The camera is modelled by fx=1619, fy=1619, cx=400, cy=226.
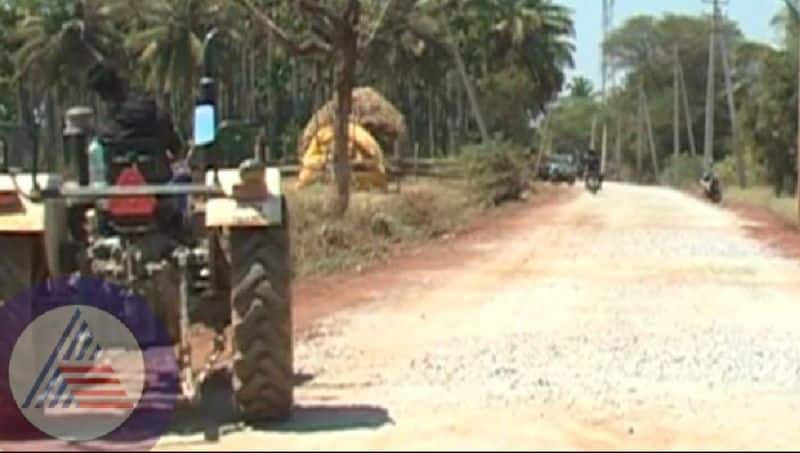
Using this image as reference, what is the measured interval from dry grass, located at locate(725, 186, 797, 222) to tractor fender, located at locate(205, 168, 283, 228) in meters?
30.5

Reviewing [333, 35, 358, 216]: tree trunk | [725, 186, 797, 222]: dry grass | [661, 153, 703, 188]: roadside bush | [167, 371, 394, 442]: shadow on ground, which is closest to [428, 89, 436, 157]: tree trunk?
[661, 153, 703, 188]: roadside bush

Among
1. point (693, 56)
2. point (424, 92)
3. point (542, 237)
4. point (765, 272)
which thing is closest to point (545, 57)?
point (424, 92)

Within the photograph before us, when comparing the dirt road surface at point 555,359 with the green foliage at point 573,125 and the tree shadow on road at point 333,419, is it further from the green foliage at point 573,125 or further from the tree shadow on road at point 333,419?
the green foliage at point 573,125

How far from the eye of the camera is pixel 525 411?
10305 millimetres

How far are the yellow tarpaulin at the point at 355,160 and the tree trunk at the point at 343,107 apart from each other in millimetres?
18655

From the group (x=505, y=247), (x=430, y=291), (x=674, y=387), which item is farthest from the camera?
(x=505, y=247)

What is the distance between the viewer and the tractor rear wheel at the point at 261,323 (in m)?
9.45

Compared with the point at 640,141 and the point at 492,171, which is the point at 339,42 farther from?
the point at 640,141

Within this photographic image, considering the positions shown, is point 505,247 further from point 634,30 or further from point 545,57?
point 634,30

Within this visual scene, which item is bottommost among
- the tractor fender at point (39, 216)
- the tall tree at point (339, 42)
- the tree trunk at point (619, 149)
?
the tree trunk at point (619, 149)

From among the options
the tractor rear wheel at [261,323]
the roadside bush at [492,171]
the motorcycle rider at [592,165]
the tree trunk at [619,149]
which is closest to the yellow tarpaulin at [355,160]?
the roadside bush at [492,171]

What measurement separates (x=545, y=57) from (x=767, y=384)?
83.9m

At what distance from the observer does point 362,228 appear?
28.8m

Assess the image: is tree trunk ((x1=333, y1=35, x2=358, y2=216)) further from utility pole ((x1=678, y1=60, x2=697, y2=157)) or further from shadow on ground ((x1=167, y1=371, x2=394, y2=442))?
utility pole ((x1=678, y1=60, x2=697, y2=157))
